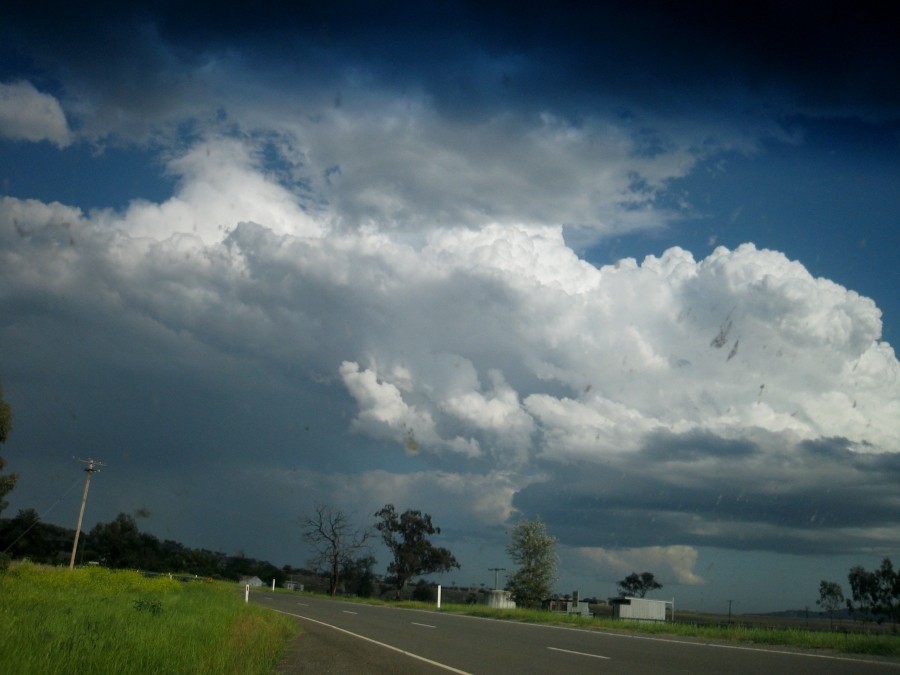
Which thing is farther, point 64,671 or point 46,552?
point 46,552

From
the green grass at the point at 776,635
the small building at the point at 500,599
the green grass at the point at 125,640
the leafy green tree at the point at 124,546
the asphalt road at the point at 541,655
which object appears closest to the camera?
the green grass at the point at 125,640

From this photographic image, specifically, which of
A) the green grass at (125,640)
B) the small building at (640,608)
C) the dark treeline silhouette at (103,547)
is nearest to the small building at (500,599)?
the small building at (640,608)

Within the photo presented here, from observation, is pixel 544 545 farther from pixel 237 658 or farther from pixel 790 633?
pixel 237 658

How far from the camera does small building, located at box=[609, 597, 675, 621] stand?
151ft

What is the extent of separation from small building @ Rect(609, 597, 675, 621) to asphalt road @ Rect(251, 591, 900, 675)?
1033 inches

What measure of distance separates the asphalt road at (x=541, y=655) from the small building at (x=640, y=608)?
26.2 metres

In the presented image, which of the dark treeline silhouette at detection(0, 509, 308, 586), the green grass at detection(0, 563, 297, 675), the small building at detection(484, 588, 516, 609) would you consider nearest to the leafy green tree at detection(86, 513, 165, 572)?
the dark treeline silhouette at detection(0, 509, 308, 586)

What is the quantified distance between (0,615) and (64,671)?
15.9 feet

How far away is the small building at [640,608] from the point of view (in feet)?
151

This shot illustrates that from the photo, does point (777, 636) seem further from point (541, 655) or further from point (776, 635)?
point (541, 655)

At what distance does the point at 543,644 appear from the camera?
57.9 ft

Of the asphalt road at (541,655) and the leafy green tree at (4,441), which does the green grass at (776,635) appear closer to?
the asphalt road at (541,655)

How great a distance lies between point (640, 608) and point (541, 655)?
36.5 m

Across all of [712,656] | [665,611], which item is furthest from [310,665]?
[665,611]
